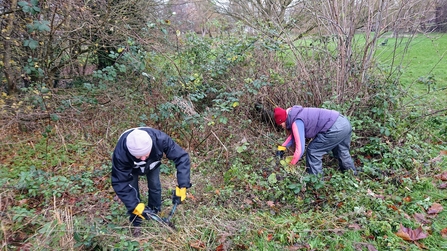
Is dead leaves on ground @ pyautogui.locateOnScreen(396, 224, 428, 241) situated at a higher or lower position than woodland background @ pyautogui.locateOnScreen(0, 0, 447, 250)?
lower

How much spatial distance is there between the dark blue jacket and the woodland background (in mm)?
354

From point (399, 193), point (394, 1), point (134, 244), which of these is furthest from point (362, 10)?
point (134, 244)

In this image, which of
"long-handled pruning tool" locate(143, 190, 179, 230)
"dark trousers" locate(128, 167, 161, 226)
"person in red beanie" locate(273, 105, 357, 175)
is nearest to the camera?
"long-handled pruning tool" locate(143, 190, 179, 230)

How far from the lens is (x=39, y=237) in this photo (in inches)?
102

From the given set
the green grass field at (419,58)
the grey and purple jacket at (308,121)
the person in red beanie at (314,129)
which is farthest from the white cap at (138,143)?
the green grass field at (419,58)

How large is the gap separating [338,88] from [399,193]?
2235 mm

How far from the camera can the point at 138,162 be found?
9.27 ft

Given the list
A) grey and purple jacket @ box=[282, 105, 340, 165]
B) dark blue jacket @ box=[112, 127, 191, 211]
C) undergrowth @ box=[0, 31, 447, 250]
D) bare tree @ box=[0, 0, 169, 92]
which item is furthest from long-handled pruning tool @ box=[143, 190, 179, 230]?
bare tree @ box=[0, 0, 169, 92]

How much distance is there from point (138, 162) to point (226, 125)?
2510mm

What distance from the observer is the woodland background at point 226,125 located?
2746 millimetres

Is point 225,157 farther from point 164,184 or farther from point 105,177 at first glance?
point 105,177

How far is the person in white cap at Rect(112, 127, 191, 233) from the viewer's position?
2.64 meters

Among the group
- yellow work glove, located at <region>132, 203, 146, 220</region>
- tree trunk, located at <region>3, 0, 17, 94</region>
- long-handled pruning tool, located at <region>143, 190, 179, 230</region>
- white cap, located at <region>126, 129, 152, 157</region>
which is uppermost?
tree trunk, located at <region>3, 0, 17, 94</region>

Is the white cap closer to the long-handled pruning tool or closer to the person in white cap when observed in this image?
the person in white cap
